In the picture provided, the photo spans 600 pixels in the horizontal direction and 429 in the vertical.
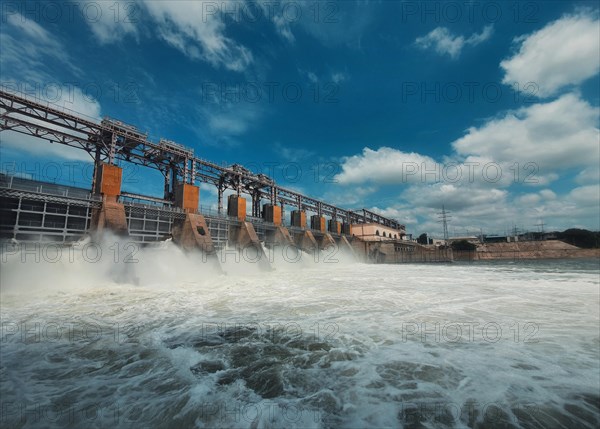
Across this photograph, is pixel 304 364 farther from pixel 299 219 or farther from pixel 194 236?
pixel 299 219

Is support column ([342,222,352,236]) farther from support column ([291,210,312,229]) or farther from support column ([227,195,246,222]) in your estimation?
support column ([227,195,246,222])

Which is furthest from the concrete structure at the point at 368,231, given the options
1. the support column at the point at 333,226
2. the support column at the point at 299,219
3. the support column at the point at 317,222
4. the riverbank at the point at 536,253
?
the support column at the point at 299,219

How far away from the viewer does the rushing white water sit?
290 centimetres

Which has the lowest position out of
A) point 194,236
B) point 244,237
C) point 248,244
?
point 248,244

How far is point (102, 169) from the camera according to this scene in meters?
16.7

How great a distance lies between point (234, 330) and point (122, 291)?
855 centimetres

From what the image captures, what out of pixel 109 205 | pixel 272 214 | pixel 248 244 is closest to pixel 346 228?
pixel 272 214

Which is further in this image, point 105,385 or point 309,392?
point 105,385

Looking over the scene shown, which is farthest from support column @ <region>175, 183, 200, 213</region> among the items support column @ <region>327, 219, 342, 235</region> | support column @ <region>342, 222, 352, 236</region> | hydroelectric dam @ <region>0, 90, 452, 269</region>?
support column @ <region>342, 222, 352, 236</region>

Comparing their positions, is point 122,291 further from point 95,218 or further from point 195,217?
point 195,217

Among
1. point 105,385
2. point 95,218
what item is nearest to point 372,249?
point 95,218

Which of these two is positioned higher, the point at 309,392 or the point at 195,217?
the point at 195,217

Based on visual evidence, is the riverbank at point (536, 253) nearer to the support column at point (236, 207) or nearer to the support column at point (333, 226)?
the support column at point (333, 226)

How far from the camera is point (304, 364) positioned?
4125mm
